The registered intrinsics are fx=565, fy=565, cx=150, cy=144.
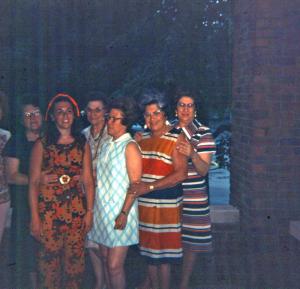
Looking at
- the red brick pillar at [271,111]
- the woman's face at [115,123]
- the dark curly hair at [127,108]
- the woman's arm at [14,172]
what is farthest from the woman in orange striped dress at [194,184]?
the woman's arm at [14,172]

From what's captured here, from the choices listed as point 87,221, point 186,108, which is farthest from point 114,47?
point 87,221

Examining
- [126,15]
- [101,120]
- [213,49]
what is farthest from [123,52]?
[101,120]

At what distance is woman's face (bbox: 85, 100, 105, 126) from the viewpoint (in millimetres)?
5023

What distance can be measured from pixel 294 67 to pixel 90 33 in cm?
279

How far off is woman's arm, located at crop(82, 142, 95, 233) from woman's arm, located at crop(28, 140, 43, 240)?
0.36 meters

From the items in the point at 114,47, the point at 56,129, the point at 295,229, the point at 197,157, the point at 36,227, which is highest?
the point at 114,47

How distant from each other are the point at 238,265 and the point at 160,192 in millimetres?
1672

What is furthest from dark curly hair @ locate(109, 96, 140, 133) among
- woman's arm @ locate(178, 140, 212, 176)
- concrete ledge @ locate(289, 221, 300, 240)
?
concrete ledge @ locate(289, 221, 300, 240)

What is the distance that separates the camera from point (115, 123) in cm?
461

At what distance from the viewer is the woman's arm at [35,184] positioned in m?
4.47

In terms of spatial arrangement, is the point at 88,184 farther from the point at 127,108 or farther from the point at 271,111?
the point at 271,111

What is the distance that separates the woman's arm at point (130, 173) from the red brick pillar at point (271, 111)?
1.47 meters

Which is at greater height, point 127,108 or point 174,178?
point 127,108

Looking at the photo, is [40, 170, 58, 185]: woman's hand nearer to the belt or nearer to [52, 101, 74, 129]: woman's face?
the belt
